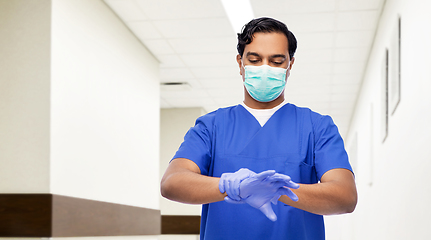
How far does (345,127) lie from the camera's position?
1012 centimetres

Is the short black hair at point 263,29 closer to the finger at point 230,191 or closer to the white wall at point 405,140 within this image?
the finger at point 230,191

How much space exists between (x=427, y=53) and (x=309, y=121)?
172 cm

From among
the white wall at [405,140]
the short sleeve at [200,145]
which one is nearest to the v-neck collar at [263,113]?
the short sleeve at [200,145]

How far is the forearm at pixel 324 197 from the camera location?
1.08 metres

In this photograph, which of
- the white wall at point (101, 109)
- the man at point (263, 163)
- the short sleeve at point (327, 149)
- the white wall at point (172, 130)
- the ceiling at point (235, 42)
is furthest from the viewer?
the white wall at point (172, 130)

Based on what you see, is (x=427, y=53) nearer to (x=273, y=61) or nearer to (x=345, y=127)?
(x=273, y=61)

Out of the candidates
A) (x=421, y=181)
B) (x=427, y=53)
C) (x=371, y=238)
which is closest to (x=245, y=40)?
(x=427, y=53)

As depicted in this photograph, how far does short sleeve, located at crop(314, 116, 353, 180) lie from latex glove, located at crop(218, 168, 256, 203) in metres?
0.25

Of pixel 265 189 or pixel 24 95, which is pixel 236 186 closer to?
pixel 265 189

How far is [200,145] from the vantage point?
125 centimetres

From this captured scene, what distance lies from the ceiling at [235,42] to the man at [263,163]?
3221 mm

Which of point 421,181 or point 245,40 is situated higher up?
point 245,40

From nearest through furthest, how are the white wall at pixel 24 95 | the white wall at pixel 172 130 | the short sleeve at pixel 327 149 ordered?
the short sleeve at pixel 327 149 < the white wall at pixel 24 95 < the white wall at pixel 172 130

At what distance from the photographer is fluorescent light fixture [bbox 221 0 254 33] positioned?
15.1 feet
